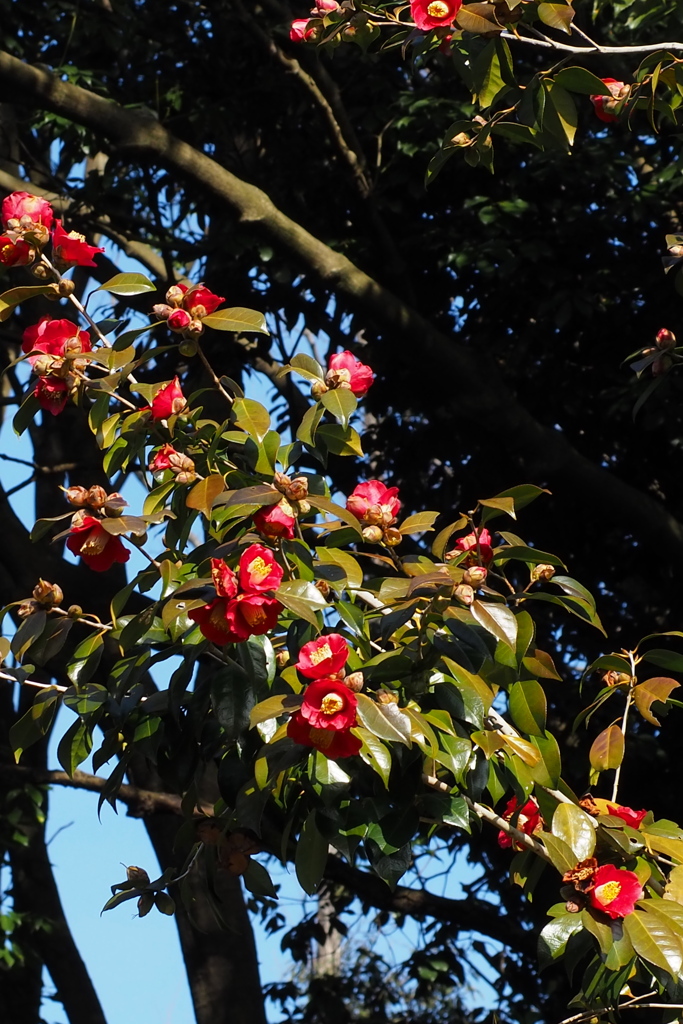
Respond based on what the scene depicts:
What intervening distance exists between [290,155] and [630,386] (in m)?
1.45

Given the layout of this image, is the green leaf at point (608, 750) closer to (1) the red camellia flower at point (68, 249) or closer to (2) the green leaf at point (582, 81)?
(2) the green leaf at point (582, 81)

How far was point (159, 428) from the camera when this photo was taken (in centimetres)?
170

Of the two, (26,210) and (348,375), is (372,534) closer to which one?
(348,375)

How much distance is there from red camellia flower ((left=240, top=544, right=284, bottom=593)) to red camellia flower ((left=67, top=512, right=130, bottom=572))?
10.4 inches

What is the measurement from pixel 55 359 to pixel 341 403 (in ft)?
1.45

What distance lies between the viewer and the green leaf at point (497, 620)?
131 cm

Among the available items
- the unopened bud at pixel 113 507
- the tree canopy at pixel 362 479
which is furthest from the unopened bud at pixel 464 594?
the unopened bud at pixel 113 507

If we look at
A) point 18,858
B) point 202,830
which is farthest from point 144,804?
point 202,830

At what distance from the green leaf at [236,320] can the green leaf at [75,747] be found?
63cm

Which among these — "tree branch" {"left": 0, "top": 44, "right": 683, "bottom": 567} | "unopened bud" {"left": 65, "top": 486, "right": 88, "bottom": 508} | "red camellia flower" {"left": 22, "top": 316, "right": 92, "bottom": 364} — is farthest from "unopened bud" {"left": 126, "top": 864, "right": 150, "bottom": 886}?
"tree branch" {"left": 0, "top": 44, "right": 683, "bottom": 567}

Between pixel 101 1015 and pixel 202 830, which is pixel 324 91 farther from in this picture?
pixel 101 1015

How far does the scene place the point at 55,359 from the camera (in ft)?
5.51

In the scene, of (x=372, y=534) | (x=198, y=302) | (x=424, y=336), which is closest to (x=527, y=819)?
(x=372, y=534)

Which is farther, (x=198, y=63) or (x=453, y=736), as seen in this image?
(x=198, y=63)
